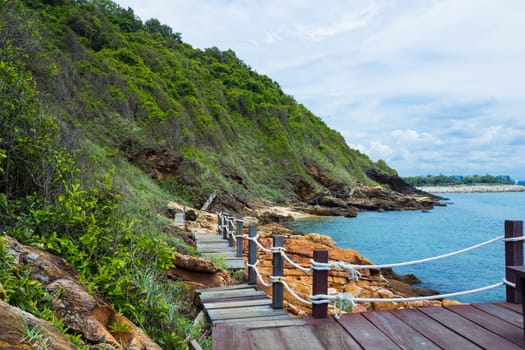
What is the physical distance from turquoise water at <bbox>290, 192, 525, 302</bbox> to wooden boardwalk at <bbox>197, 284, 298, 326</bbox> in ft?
38.0

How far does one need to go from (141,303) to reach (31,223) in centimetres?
134

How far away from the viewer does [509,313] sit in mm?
3855

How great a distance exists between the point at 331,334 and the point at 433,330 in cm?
89

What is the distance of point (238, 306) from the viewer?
219 inches

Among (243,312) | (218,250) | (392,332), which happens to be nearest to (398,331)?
(392,332)

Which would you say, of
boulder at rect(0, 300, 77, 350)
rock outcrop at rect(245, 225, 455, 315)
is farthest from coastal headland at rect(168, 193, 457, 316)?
boulder at rect(0, 300, 77, 350)

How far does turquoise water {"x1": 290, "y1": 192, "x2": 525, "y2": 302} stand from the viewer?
17189 millimetres

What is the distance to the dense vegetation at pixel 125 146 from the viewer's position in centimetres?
408

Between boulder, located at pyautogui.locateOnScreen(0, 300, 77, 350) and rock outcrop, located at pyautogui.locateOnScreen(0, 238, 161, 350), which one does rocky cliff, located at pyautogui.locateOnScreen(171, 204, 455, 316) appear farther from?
boulder, located at pyautogui.locateOnScreen(0, 300, 77, 350)

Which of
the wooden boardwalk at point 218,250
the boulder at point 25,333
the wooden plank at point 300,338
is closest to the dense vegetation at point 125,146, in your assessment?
the boulder at point 25,333

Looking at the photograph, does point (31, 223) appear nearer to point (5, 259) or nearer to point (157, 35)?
point (5, 259)

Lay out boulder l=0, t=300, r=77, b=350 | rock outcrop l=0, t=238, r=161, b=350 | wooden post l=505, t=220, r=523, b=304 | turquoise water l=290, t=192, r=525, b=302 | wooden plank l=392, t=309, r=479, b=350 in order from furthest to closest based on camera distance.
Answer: turquoise water l=290, t=192, r=525, b=302 → wooden post l=505, t=220, r=523, b=304 → wooden plank l=392, t=309, r=479, b=350 → rock outcrop l=0, t=238, r=161, b=350 → boulder l=0, t=300, r=77, b=350

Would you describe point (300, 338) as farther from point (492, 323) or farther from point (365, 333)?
point (492, 323)

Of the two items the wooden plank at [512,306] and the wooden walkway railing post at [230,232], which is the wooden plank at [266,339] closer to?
the wooden plank at [512,306]
